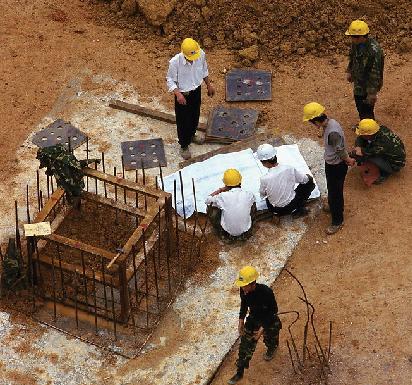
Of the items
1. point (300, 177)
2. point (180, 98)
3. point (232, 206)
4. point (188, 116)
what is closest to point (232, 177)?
point (232, 206)

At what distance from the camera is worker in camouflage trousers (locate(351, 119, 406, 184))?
11.0 meters

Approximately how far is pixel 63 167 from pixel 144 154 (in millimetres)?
2181

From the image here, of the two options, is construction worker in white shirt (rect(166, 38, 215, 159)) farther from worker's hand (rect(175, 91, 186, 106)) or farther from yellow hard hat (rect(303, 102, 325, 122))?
yellow hard hat (rect(303, 102, 325, 122))

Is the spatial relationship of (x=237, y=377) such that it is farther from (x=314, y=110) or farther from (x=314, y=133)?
(x=314, y=133)

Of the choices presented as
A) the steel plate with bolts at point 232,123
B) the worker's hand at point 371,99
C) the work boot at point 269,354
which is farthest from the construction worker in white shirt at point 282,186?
the work boot at point 269,354

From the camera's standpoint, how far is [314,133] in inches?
487

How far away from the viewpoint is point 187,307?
402 inches

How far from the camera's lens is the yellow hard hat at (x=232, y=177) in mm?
10469

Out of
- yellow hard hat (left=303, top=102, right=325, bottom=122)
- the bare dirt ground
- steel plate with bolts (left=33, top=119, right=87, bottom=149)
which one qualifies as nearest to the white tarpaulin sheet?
the bare dirt ground

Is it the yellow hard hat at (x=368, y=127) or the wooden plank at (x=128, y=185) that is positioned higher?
→ the yellow hard hat at (x=368, y=127)

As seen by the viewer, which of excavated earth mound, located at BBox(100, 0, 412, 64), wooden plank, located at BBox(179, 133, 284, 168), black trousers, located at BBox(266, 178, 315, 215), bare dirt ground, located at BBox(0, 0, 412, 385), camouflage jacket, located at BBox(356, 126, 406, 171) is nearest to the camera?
bare dirt ground, located at BBox(0, 0, 412, 385)

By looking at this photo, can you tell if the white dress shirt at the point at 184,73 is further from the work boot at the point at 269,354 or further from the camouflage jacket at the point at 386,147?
the work boot at the point at 269,354

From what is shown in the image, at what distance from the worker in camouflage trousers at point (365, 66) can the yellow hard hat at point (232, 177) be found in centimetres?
227

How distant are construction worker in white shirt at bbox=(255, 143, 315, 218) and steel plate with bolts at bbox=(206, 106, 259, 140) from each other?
156cm
